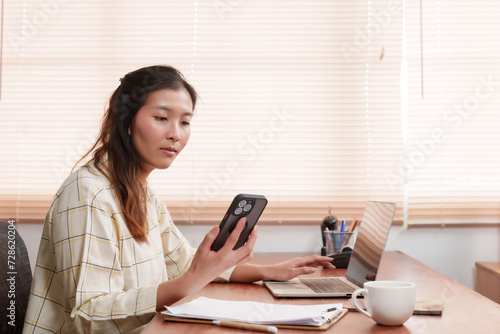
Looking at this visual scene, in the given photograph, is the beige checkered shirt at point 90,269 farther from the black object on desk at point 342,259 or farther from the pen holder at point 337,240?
the pen holder at point 337,240

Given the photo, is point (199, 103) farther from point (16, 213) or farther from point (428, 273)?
point (428, 273)

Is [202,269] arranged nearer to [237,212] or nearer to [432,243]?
[237,212]

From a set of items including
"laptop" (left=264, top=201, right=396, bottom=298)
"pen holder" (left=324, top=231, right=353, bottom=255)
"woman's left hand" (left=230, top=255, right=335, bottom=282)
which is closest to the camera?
"laptop" (left=264, top=201, right=396, bottom=298)

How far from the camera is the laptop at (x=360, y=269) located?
1.24 m

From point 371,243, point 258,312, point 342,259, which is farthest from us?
point 342,259

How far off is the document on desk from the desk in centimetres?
2

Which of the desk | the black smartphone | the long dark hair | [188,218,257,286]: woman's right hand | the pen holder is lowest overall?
the desk

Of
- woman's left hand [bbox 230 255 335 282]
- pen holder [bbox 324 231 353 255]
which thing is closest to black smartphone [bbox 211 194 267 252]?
woman's left hand [bbox 230 255 335 282]

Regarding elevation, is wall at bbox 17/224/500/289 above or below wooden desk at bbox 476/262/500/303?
above

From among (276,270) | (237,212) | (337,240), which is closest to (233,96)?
(337,240)

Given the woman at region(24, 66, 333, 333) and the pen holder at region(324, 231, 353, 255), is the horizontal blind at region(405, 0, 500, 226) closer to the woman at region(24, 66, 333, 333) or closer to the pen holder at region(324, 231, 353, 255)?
the pen holder at region(324, 231, 353, 255)

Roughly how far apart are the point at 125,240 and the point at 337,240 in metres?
0.97

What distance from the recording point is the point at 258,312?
3.40 ft

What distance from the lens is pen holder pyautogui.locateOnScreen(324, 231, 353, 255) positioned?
194 centimetres
